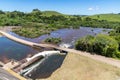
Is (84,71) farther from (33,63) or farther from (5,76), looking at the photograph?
(5,76)

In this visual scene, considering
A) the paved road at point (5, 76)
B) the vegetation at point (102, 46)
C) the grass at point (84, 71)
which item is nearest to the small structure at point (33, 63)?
the paved road at point (5, 76)

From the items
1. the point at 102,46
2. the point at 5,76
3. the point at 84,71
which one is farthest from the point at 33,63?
the point at 102,46

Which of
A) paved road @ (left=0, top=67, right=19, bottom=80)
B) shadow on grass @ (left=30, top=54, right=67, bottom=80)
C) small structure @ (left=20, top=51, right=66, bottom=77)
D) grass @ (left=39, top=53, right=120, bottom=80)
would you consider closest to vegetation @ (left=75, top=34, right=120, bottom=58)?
grass @ (left=39, top=53, right=120, bottom=80)

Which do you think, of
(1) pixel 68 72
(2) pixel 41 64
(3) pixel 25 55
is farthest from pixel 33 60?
(1) pixel 68 72

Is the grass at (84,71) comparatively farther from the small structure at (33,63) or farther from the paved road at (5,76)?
the paved road at (5,76)

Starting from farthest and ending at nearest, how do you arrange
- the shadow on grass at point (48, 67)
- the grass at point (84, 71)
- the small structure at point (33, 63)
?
the small structure at point (33, 63) → the shadow on grass at point (48, 67) → the grass at point (84, 71)
